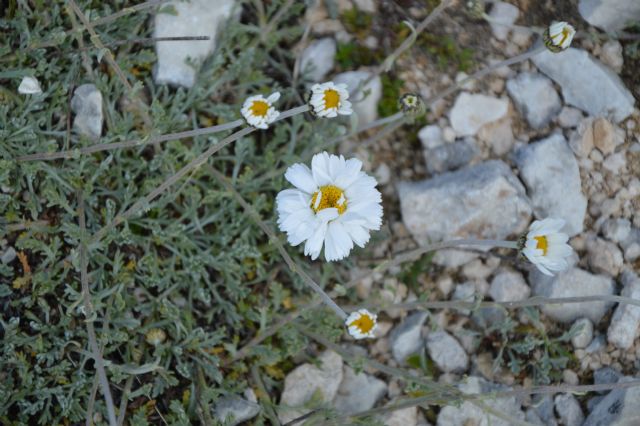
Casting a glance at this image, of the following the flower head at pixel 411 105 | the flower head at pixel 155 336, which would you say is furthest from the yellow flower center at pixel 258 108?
the flower head at pixel 155 336

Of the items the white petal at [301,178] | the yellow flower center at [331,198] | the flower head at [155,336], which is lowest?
the flower head at [155,336]

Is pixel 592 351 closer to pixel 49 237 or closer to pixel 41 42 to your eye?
pixel 49 237

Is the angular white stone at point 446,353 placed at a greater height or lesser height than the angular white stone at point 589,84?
lesser

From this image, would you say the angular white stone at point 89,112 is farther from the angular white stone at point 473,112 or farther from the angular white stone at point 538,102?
the angular white stone at point 538,102

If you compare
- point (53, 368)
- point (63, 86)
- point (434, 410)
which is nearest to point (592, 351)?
point (434, 410)

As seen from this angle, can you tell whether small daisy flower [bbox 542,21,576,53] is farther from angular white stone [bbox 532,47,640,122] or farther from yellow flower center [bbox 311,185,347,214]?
yellow flower center [bbox 311,185,347,214]
